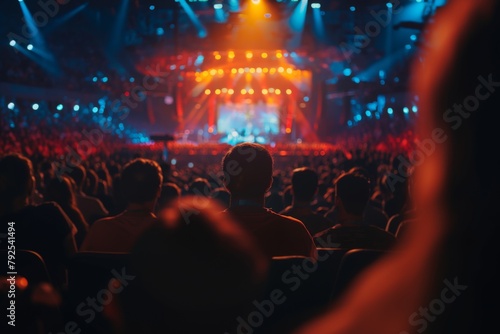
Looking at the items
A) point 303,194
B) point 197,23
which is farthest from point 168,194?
point 197,23

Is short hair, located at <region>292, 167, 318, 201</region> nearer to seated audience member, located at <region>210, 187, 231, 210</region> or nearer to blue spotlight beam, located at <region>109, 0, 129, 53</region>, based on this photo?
seated audience member, located at <region>210, 187, 231, 210</region>

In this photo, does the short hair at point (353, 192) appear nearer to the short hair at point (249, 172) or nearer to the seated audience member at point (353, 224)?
the seated audience member at point (353, 224)

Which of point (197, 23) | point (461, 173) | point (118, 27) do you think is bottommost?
point (461, 173)

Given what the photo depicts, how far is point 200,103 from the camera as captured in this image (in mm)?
39938

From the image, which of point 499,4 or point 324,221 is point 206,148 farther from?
point 499,4

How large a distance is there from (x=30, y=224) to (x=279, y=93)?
35.5m

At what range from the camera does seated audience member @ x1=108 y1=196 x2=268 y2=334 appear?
2098 mm

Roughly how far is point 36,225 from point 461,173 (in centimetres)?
311

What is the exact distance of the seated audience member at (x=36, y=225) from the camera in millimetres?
3777

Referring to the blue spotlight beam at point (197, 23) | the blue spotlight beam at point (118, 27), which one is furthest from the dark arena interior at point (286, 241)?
the blue spotlight beam at point (118, 27)

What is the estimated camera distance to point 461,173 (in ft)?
4.77

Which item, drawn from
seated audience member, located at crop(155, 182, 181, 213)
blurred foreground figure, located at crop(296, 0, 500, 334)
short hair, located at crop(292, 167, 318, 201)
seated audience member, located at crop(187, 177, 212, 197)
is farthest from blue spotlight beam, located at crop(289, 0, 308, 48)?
blurred foreground figure, located at crop(296, 0, 500, 334)

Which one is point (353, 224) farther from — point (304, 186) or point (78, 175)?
point (78, 175)

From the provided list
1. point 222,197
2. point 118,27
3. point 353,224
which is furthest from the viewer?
point 118,27
